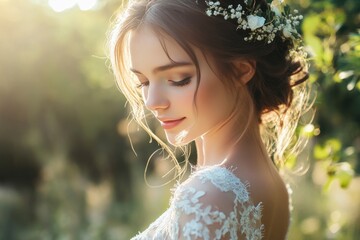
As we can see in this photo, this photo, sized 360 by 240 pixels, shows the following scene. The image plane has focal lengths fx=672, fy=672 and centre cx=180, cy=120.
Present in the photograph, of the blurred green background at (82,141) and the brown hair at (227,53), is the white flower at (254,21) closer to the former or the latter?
the brown hair at (227,53)

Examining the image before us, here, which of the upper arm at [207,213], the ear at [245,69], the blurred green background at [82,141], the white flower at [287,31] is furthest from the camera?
the blurred green background at [82,141]

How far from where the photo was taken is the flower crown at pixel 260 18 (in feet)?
6.57

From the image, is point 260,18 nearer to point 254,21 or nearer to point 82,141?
point 254,21

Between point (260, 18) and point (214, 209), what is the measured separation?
2.08ft

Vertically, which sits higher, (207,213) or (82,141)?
(82,141)

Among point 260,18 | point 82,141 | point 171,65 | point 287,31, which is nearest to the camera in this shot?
point 171,65

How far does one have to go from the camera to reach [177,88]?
1.95 metres

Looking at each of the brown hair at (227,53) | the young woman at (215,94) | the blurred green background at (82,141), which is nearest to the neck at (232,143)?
the young woman at (215,94)

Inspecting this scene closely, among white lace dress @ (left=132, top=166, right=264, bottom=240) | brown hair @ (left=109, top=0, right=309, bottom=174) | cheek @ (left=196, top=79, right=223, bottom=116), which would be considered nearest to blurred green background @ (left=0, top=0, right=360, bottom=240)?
brown hair @ (left=109, top=0, right=309, bottom=174)

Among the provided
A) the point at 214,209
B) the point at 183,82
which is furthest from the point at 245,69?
the point at 214,209

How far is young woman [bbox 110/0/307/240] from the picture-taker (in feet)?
5.92

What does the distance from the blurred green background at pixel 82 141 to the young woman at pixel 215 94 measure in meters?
0.89

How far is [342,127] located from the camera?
A: 5230 millimetres

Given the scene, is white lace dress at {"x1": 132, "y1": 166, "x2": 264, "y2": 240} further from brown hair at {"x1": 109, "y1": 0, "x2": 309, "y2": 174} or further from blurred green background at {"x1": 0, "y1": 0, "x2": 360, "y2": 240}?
blurred green background at {"x1": 0, "y1": 0, "x2": 360, "y2": 240}
